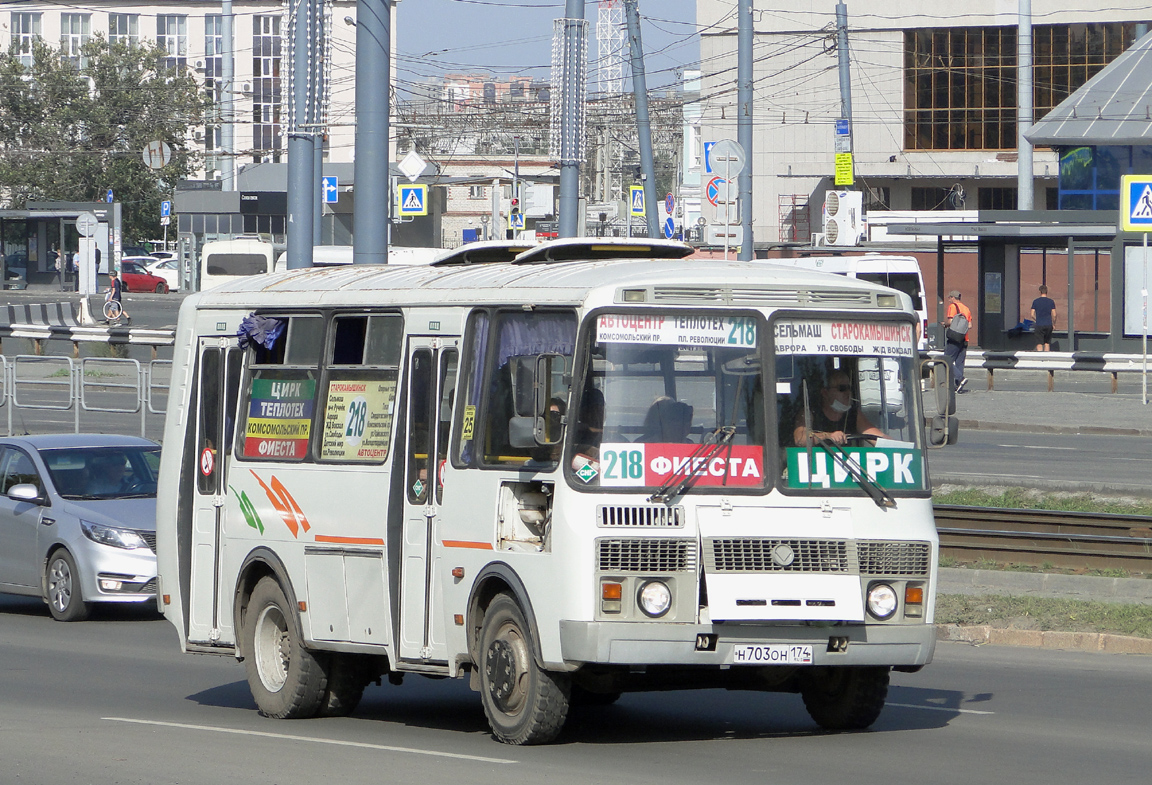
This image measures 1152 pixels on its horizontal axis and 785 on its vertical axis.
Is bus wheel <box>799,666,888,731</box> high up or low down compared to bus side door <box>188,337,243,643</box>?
down

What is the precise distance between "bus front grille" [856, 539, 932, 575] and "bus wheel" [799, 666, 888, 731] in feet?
2.02

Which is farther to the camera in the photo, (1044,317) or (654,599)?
(1044,317)

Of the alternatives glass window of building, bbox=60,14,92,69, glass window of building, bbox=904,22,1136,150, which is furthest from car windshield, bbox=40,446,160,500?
glass window of building, bbox=60,14,92,69

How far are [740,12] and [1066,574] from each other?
54.3 ft

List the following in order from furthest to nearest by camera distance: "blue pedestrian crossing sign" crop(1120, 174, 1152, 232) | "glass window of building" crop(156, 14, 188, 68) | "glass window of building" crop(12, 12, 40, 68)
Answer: "glass window of building" crop(156, 14, 188, 68) < "glass window of building" crop(12, 12, 40, 68) < "blue pedestrian crossing sign" crop(1120, 174, 1152, 232)

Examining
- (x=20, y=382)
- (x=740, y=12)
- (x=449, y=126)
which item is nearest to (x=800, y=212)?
(x=449, y=126)

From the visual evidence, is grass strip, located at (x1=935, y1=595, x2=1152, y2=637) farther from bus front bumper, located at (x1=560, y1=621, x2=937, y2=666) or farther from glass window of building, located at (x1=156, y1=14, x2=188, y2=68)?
glass window of building, located at (x1=156, y1=14, x2=188, y2=68)

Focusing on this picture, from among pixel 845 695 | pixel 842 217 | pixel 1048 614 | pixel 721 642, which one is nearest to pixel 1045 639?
pixel 1048 614

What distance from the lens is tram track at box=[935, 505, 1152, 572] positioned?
13945 mm

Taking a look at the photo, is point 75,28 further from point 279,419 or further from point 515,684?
point 515,684

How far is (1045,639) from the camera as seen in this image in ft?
39.4

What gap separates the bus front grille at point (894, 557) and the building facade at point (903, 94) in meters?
58.5

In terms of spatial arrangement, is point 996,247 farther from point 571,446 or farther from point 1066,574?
point 571,446

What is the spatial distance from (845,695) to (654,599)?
145cm
